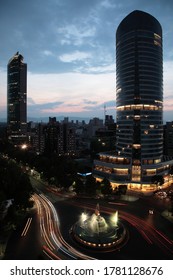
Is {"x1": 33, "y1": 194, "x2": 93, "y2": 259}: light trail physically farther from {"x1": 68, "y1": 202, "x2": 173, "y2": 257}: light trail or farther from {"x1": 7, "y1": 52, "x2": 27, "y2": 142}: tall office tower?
{"x1": 7, "y1": 52, "x2": 27, "y2": 142}: tall office tower

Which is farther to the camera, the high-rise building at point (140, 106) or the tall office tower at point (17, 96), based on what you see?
the tall office tower at point (17, 96)

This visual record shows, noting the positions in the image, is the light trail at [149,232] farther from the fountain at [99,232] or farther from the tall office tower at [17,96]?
the tall office tower at [17,96]

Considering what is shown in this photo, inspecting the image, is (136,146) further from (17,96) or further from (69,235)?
(17,96)

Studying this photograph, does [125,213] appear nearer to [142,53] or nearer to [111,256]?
[111,256]

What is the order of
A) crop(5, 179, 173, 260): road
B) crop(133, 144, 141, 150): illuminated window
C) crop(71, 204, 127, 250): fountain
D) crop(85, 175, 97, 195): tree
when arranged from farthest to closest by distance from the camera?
crop(133, 144, 141, 150): illuminated window → crop(85, 175, 97, 195): tree → crop(71, 204, 127, 250): fountain → crop(5, 179, 173, 260): road

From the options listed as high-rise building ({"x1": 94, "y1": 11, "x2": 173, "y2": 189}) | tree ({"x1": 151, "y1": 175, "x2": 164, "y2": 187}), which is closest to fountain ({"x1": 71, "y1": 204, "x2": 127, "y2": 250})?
tree ({"x1": 151, "y1": 175, "x2": 164, "y2": 187})

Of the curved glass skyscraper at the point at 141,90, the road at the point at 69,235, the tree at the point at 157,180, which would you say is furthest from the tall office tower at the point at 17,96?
the road at the point at 69,235

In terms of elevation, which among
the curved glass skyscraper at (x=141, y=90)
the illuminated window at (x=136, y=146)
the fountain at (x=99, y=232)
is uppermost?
the curved glass skyscraper at (x=141, y=90)
